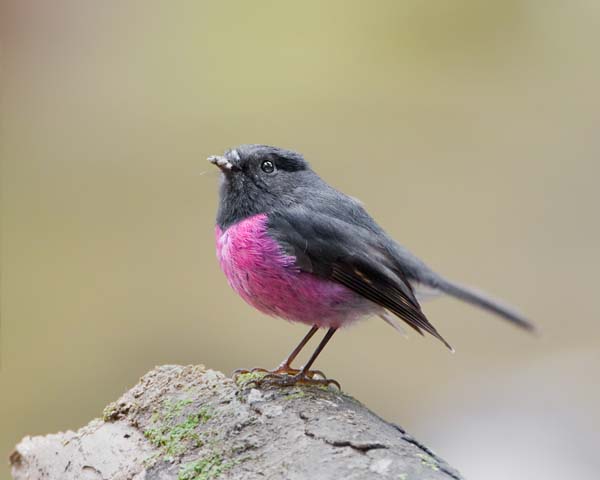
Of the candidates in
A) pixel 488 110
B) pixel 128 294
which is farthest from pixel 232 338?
pixel 488 110

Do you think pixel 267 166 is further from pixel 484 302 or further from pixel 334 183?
pixel 334 183

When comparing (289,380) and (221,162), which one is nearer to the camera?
(289,380)

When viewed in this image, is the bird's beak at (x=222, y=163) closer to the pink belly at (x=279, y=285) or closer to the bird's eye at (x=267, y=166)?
the bird's eye at (x=267, y=166)

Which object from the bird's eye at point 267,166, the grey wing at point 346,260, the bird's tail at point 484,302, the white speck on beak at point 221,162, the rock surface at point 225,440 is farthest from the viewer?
the bird's tail at point 484,302

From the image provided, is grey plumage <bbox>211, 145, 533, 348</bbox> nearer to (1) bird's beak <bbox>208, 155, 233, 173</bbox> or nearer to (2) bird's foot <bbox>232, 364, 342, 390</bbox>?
(1) bird's beak <bbox>208, 155, 233, 173</bbox>

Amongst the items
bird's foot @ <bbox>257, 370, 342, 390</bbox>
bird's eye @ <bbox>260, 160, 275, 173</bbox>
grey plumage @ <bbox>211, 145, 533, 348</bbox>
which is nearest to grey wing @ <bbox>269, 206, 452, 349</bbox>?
grey plumage @ <bbox>211, 145, 533, 348</bbox>

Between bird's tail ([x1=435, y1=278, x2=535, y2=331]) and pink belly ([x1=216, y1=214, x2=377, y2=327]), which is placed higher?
bird's tail ([x1=435, y1=278, x2=535, y2=331])

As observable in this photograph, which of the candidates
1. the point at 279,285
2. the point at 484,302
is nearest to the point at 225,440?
the point at 279,285

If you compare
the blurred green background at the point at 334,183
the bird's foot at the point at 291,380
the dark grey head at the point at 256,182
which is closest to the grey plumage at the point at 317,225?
the dark grey head at the point at 256,182
